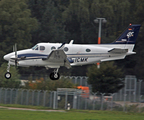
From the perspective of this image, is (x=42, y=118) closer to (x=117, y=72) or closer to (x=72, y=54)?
(x=72, y=54)

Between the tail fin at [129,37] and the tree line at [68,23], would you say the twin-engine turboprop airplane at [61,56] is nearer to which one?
the tail fin at [129,37]

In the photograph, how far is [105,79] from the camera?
42.5m

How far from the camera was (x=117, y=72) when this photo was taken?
43.4 m

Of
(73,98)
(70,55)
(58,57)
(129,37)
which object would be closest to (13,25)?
(73,98)

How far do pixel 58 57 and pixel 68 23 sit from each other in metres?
48.0

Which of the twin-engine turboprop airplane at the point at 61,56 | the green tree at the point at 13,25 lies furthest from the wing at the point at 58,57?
the green tree at the point at 13,25

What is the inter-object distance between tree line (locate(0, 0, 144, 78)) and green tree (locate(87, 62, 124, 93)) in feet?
64.3

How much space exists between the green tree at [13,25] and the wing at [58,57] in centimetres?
3505

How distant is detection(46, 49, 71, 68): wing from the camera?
25903 mm

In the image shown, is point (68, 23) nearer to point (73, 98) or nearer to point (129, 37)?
point (73, 98)

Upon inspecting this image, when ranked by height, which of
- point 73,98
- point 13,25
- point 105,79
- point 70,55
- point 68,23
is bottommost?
point 73,98

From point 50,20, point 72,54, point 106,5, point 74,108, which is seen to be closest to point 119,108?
point 74,108

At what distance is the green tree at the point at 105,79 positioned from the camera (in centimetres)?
4234

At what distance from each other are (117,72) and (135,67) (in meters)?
21.8
